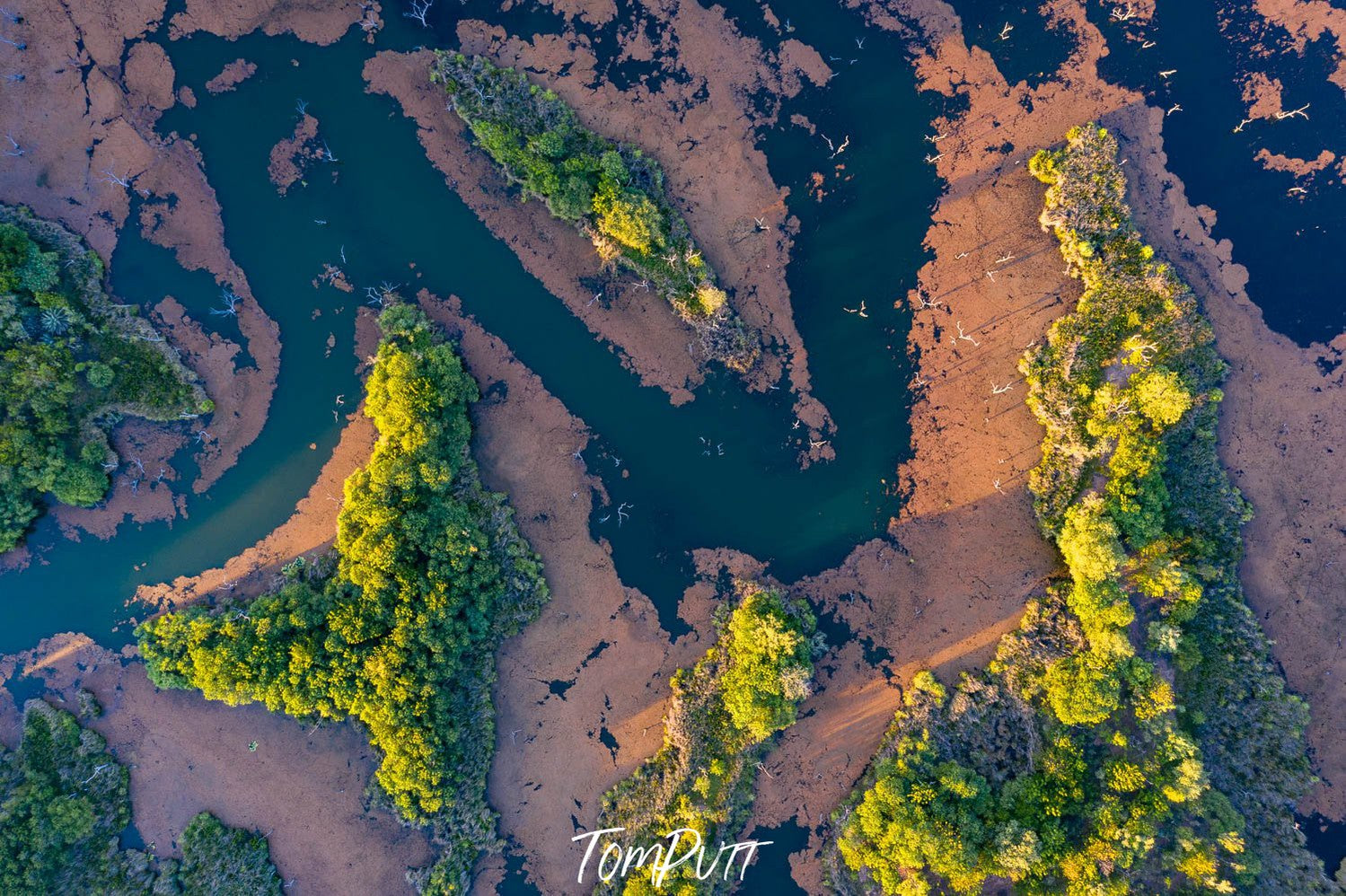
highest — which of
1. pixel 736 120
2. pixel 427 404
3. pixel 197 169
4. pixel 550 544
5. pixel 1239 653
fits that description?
pixel 197 169

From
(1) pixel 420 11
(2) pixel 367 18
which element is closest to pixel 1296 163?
(1) pixel 420 11

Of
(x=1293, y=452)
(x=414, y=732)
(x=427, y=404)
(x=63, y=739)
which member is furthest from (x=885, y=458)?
(x=63, y=739)

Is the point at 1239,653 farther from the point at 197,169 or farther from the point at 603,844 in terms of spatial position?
the point at 197,169

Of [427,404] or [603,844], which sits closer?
[427,404]

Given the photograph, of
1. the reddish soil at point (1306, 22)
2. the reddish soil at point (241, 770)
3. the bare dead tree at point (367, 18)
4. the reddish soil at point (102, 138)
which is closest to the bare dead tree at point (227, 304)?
the reddish soil at point (102, 138)

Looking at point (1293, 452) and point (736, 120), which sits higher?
point (736, 120)

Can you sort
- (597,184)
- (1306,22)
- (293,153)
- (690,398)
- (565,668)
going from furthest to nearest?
(565,668) < (690,398) < (293,153) < (1306,22) < (597,184)

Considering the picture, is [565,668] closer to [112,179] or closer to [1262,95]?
[112,179]
